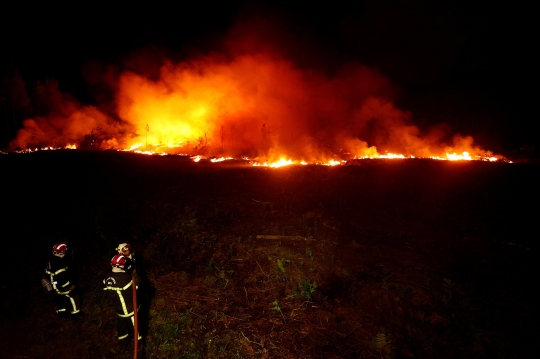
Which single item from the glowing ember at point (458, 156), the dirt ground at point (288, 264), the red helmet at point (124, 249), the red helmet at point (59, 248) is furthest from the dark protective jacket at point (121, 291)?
the glowing ember at point (458, 156)

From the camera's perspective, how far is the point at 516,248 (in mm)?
8336

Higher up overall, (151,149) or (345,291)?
(151,149)

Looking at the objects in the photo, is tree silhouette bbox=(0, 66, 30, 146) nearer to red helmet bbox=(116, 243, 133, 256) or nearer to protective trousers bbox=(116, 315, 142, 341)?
red helmet bbox=(116, 243, 133, 256)

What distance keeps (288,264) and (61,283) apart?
505cm

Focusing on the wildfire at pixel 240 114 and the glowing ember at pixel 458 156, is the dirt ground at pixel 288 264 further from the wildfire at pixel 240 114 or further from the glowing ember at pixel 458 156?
the wildfire at pixel 240 114

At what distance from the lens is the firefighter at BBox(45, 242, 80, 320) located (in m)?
6.18

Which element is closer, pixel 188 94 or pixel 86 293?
pixel 86 293

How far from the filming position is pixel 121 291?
525cm

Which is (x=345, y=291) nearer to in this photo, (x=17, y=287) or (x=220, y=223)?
(x=220, y=223)

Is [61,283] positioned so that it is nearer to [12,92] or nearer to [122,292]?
[122,292]

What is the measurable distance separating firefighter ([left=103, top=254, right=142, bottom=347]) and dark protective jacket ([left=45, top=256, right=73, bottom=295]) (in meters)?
1.73

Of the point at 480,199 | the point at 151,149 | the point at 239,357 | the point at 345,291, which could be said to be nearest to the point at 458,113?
the point at 480,199

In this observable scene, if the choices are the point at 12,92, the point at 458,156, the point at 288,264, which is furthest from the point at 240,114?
the point at 12,92

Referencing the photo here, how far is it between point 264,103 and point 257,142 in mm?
3700
